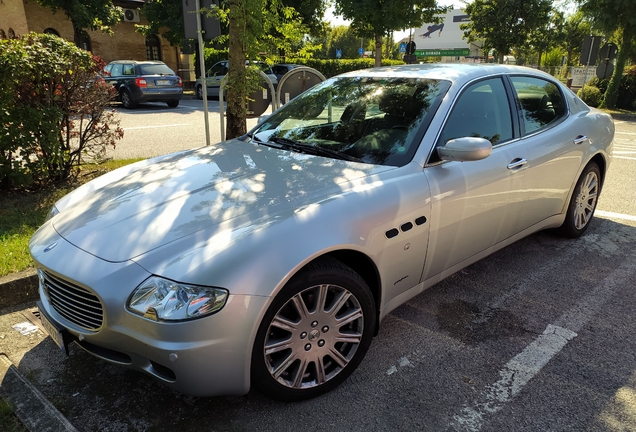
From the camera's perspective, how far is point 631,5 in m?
16.7

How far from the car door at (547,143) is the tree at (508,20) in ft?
76.2

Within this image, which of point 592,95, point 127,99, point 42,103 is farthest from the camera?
point 592,95

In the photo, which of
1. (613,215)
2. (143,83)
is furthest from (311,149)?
(143,83)

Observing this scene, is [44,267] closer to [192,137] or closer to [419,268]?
[419,268]

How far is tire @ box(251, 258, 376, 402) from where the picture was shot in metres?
2.23

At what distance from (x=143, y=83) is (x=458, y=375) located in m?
15.3

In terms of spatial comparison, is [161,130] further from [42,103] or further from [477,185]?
[477,185]

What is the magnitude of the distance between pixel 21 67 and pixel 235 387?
4.30m

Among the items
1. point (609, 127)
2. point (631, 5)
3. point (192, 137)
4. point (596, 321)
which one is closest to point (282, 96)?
point (192, 137)

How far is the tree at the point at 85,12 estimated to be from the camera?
2117 cm

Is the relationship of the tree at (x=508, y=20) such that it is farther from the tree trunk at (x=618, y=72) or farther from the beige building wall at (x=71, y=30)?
the beige building wall at (x=71, y=30)

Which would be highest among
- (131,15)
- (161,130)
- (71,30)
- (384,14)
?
(131,15)

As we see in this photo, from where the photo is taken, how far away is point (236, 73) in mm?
6199

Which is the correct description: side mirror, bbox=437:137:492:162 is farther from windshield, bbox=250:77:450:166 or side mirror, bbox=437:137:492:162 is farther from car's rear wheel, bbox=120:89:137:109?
car's rear wheel, bbox=120:89:137:109
